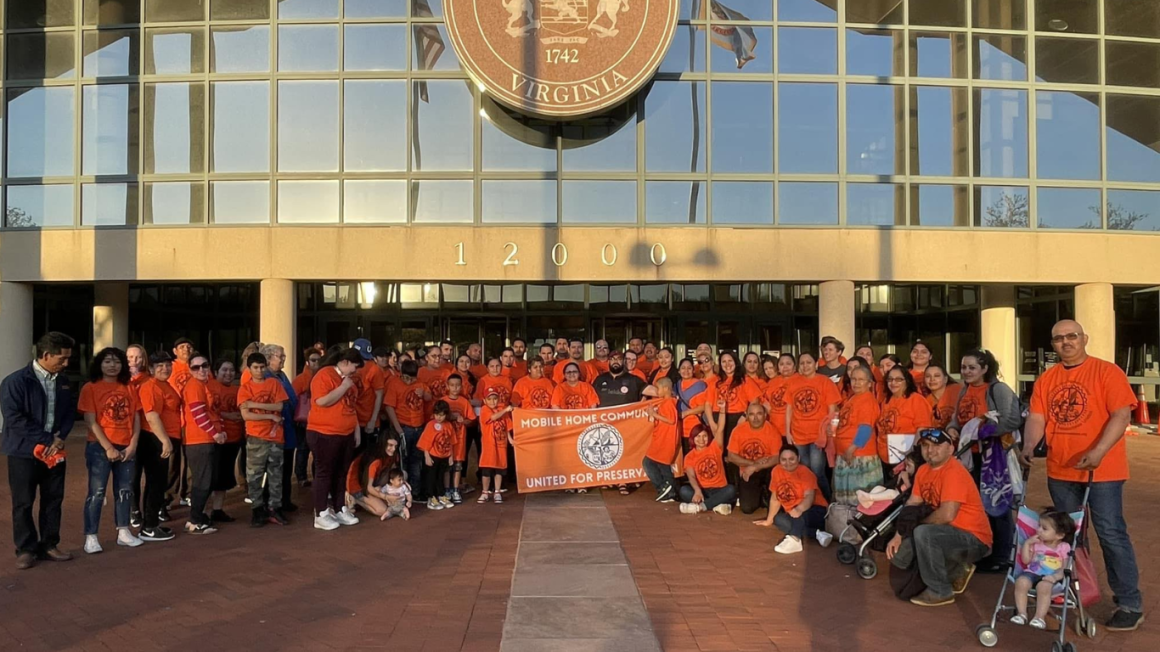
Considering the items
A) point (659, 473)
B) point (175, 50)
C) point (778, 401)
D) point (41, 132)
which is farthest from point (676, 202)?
point (41, 132)

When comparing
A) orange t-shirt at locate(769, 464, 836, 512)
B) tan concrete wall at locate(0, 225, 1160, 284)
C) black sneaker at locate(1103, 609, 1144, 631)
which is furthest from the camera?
tan concrete wall at locate(0, 225, 1160, 284)

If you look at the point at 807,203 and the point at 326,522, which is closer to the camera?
the point at 326,522

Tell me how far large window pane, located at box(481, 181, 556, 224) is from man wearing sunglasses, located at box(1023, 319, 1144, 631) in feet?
33.7

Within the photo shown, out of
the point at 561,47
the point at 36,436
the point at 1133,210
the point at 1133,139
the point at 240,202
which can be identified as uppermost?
the point at 561,47

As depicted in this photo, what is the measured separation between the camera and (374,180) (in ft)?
49.0

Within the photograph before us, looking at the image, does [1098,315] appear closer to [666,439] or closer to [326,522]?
[666,439]

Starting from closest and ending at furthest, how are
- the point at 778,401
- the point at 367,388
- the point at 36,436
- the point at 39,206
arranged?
1. the point at 36,436
2. the point at 778,401
3. the point at 367,388
4. the point at 39,206

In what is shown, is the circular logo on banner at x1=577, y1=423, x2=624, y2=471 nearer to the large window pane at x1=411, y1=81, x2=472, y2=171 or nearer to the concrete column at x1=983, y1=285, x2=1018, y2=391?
the large window pane at x1=411, y1=81, x2=472, y2=171

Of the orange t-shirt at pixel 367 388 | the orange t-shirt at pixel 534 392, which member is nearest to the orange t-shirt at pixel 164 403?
the orange t-shirt at pixel 367 388

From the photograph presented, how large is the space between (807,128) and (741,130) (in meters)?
1.21

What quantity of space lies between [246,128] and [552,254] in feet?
19.4

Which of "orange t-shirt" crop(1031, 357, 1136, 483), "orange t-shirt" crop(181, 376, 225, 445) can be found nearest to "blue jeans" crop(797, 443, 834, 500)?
"orange t-shirt" crop(1031, 357, 1136, 483)

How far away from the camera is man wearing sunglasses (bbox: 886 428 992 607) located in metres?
5.76

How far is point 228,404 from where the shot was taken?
29.0 feet
